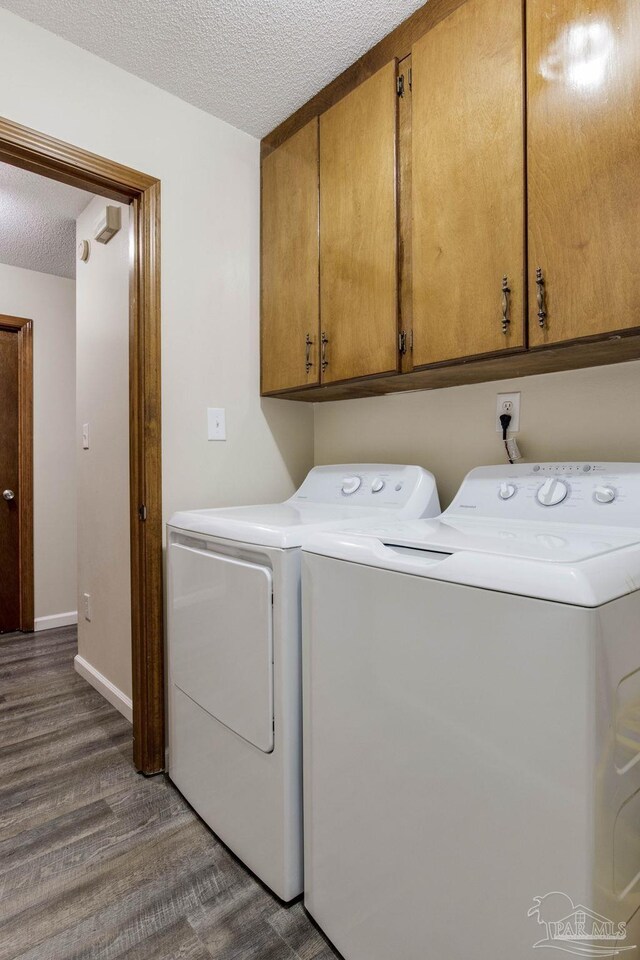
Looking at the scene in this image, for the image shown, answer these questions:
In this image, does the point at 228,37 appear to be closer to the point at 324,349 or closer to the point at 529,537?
the point at 324,349

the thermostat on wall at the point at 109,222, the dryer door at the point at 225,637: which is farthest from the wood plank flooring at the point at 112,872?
the thermostat on wall at the point at 109,222

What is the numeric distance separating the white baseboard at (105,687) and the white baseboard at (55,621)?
80 cm

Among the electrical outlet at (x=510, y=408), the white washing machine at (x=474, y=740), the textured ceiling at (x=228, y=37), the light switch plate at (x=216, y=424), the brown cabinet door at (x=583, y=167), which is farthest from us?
the light switch plate at (x=216, y=424)

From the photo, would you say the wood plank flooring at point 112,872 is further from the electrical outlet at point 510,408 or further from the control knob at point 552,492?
the electrical outlet at point 510,408

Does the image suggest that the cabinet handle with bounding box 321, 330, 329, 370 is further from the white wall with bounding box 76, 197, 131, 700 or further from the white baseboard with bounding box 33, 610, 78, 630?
the white baseboard with bounding box 33, 610, 78, 630

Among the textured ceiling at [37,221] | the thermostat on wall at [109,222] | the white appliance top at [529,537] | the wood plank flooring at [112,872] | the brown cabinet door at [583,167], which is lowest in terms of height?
the wood plank flooring at [112,872]

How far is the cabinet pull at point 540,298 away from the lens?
1178 mm

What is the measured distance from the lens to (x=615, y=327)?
1.07 meters

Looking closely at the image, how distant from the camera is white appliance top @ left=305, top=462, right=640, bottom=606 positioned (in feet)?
2.49

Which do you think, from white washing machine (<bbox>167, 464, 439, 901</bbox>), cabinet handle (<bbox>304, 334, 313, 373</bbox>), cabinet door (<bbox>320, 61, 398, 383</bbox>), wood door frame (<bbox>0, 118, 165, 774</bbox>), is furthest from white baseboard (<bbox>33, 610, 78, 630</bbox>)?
cabinet door (<bbox>320, 61, 398, 383</bbox>)

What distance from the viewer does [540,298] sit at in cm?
118

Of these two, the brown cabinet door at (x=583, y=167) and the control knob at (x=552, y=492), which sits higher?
the brown cabinet door at (x=583, y=167)

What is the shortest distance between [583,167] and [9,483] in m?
3.44

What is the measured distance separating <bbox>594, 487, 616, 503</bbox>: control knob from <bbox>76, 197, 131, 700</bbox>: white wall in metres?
1.73
